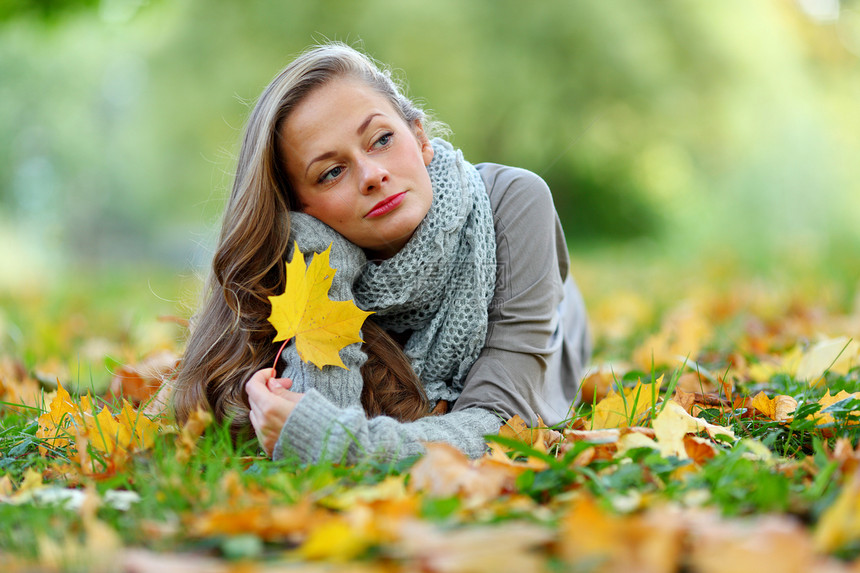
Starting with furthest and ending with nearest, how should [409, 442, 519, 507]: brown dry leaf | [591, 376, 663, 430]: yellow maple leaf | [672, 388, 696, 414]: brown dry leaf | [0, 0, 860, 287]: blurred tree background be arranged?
[0, 0, 860, 287]: blurred tree background
[672, 388, 696, 414]: brown dry leaf
[591, 376, 663, 430]: yellow maple leaf
[409, 442, 519, 507]: brown dry leaf

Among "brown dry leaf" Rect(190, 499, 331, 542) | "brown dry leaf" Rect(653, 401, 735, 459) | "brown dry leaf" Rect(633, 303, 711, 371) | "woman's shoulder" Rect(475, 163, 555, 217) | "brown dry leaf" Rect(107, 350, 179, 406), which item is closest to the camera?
"brown dry leaf" Rect(190, 499, 331, 542)

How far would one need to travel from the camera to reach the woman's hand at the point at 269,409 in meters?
1.73

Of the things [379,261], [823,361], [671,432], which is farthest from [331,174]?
[823,361]

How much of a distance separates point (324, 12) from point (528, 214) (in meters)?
10.8

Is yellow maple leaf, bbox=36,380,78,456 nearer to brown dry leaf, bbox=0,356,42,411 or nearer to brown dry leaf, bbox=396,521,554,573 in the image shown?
brown dry leaf, bbox=0,356,42,411

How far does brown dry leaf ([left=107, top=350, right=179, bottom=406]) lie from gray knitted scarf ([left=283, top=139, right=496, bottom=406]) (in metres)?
0.77

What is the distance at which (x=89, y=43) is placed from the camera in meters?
15.3

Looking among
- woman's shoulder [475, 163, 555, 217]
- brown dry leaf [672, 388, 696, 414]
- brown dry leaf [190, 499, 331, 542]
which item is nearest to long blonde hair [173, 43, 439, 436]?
woman's shoulder [475, 163, 555, 217]

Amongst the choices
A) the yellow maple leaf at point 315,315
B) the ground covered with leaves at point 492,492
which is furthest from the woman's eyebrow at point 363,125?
the ground covered with leaves at point 492,492

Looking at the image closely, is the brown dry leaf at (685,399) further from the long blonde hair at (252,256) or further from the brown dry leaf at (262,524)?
the brown dry leaf at (262,524)

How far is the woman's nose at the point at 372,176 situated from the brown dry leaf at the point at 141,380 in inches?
38.5

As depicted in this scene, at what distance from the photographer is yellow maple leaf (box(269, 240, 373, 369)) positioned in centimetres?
180

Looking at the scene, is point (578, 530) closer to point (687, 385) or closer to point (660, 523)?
point (660, 523)

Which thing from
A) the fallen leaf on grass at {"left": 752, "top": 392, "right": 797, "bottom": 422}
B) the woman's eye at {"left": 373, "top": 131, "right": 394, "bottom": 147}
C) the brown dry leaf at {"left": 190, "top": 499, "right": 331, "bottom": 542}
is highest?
the woman's eye at {"left": 373, "top": 131, "right": 394, "bottom": 147}
